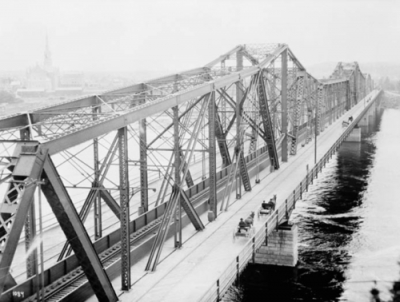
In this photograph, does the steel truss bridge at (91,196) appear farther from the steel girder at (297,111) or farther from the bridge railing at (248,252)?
the steel girder at (297,111)

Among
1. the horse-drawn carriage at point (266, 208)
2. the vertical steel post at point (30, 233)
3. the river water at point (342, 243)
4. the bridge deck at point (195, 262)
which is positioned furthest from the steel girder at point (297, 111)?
the vertical steel post at point (30, 233)

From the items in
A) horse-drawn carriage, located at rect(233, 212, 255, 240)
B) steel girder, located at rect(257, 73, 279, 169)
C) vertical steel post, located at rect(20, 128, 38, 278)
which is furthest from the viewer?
steel girder, located at rect(257, 73, 279, 169)

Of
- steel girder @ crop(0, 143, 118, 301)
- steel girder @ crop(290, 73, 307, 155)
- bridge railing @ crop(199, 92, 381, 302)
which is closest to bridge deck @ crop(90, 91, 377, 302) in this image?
bridge railing @ crop(199, 92, 381, 302)

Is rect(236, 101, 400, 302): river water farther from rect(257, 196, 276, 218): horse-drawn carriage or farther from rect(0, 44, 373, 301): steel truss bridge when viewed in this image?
rect(0, 44, 373, 301): steel truss bridge

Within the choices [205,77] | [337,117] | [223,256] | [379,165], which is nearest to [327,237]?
[205,77]

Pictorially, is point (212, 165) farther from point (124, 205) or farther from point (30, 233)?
point (30, 233)

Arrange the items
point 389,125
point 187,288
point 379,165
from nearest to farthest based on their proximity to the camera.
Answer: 1. point 187,288
2. point 379,165
3. point 389,125

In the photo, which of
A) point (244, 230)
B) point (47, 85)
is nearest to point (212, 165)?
point (244, 230)

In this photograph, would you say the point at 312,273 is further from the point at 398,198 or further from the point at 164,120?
the point at 164,120
